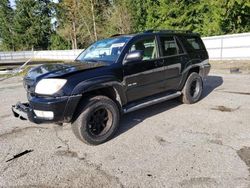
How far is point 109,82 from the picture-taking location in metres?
4.22

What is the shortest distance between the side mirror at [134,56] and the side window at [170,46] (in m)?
1.04

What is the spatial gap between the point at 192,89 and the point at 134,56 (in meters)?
2.54

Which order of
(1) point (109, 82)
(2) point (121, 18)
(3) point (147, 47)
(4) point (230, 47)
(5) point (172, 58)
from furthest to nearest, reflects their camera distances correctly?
(2) point (121, 18)
(4) point (230, 47)
(5) point (172, 58)
(3) point (147, 47)
(1) point (109, 82)

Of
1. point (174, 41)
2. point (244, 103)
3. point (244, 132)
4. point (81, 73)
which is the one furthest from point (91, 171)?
point (244, 103)

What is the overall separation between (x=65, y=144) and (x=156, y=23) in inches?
1145

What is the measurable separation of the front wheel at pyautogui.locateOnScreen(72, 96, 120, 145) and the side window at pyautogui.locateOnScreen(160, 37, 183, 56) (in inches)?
73.1

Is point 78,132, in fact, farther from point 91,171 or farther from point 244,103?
point 244,103

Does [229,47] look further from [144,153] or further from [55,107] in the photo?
[55,107]

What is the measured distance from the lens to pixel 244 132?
14.3 ft

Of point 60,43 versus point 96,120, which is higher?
point 60,43

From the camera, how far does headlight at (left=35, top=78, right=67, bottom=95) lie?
3732 millimetres

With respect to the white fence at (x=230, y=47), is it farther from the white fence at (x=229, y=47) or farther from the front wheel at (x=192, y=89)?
the front wheel at (x=192, y=89)

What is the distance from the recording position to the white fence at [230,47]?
14.9 meters

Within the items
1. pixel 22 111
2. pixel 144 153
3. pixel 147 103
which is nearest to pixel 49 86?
pixel 22 111
